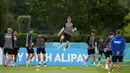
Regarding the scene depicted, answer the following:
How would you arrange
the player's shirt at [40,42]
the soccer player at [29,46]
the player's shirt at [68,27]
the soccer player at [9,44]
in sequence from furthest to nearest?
1. the soccer player at [29,46]
2. the player's shirt at [40,42]
3. the soccer player at [9,44]
4. the player's shirt at [68,27]

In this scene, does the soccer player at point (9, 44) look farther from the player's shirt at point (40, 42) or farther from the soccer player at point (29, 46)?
the player's shirt at point (40, 42)

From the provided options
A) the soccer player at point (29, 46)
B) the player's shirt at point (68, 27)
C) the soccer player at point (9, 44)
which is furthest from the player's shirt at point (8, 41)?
the player's shirt at point (68, 27)

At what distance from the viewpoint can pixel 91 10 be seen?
57.2 m

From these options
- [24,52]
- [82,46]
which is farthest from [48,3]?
[24,52]

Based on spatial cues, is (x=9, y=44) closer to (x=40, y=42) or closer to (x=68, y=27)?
(x=40, y=42)

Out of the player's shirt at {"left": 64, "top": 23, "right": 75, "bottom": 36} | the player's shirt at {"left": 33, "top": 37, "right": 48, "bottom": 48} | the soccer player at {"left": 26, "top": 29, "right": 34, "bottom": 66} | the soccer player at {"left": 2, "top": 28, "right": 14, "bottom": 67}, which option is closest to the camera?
the player's shirt at {"left": 64, "top": 23, "right": 75, "bottom": 36}

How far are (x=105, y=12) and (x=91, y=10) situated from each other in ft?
5.98

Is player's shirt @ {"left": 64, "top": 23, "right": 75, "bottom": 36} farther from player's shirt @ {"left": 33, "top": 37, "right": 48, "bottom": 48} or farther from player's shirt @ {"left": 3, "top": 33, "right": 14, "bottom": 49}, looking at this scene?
player's shirt @ {"left": 3, "top": 33, "right": 14, "bottom": 49}

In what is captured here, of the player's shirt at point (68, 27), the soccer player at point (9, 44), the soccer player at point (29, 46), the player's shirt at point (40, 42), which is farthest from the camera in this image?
the soccer player at point (29, 46)

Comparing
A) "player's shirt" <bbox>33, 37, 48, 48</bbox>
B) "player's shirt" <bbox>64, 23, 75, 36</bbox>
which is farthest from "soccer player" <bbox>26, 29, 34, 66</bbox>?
"player's shirt" <bbox>64, 23, 75, 36</bbox>

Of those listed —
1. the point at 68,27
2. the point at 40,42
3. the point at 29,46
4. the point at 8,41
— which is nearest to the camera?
the point at 68,27

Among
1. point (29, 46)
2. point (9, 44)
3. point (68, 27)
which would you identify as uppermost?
point (68, 27)

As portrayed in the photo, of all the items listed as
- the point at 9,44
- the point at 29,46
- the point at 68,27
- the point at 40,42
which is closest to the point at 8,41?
the point at 9,44

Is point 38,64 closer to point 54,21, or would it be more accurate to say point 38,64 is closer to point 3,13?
point 3,13
